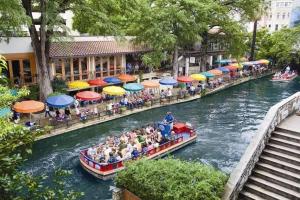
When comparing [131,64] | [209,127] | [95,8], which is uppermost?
[95,8]

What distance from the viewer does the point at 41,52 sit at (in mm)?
29156

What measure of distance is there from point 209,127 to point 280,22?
2531 inches

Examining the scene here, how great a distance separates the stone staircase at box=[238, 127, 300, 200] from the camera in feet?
38.8

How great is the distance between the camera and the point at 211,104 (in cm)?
3844

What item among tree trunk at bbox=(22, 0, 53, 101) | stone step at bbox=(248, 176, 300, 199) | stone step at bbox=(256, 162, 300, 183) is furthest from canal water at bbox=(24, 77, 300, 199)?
stone step at bbox=(248, 176, 300, 199)

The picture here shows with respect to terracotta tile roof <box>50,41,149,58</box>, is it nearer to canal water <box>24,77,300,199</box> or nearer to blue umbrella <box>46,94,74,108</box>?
blue umbrella <box>46,94,74,108</box>

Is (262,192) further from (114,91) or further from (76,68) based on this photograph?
(76,68)

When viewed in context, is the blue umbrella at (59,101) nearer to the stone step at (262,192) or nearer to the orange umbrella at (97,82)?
the orange umbrella at (97,82)

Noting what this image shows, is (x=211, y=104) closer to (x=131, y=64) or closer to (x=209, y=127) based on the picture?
(x=209, y=127)

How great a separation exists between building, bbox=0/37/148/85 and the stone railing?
2187 cm

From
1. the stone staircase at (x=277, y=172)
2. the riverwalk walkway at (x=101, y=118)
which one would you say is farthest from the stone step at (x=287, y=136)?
the riverwalk walkway at (x=101, y=118)

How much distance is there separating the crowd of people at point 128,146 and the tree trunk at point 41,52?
11174 mm

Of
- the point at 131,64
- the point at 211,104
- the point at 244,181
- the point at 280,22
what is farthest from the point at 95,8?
the point at 280,22

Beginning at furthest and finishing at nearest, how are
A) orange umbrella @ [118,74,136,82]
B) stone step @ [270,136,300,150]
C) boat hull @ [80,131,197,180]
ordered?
1. orange umbrella @ [118,74,136,82]
2. boat hull @ [80,131,197,180]
3. stone step @ [270,136,300,150]
